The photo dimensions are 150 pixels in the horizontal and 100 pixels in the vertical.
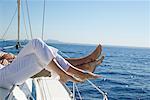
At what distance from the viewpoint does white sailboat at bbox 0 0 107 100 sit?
11.4 ft

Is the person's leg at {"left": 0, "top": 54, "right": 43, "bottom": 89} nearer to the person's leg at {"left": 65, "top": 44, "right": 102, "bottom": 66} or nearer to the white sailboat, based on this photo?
the white sailboat

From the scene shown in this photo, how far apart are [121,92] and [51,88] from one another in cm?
1072

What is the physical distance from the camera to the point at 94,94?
1360 centimetres

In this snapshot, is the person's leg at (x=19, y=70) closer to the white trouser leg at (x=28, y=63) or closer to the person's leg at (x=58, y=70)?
the white trouser leg at (x=28, y=63)

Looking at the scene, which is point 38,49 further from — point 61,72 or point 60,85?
point 60,85

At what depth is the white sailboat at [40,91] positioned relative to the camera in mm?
3473

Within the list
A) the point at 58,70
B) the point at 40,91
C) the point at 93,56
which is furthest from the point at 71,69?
the point at 40,91

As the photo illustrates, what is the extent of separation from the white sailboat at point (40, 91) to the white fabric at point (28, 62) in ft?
0.43

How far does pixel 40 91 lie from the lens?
4.36 meters

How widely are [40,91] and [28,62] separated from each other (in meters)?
1.22

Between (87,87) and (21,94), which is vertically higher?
(21,94)

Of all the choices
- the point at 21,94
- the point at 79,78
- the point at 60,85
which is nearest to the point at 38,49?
the point at 79,78

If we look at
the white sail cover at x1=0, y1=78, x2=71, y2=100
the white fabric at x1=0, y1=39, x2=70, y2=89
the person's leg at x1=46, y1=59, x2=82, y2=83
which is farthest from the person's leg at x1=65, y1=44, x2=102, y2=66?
the white fabric at x1=0, y1=39, x2=70, y2=89

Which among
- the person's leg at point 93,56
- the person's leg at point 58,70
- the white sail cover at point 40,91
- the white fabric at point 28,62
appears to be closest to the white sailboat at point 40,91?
the white sail cover at point 40,91
